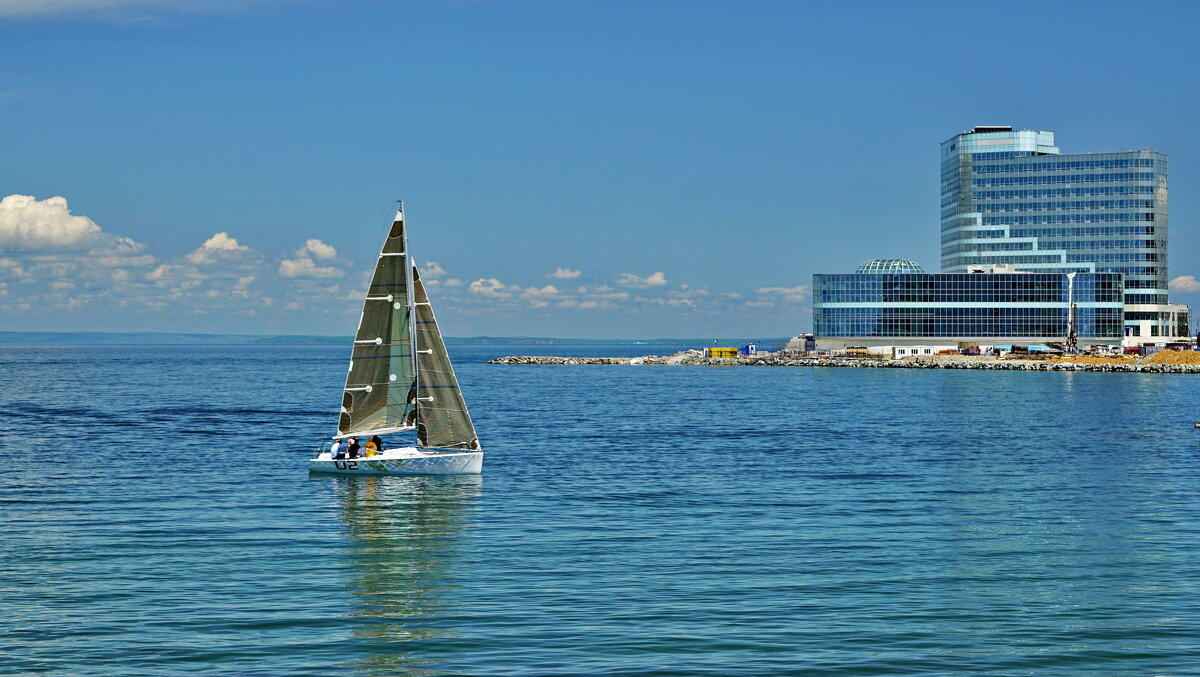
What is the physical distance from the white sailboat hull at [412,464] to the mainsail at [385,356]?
1.31m

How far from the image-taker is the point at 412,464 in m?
56.4

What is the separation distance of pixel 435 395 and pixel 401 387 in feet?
5.32

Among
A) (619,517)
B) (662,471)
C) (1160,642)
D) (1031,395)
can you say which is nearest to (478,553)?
(619,517)

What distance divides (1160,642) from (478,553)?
62.8 feet

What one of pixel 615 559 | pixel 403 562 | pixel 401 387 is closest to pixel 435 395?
pixel 401 387

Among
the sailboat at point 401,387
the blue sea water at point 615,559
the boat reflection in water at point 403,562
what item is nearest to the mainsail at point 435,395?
the sailboat at point 401,387

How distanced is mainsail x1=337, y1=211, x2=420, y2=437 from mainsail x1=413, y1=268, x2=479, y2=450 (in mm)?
591

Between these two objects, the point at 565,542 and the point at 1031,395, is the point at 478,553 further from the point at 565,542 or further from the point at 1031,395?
the point at 1031,395

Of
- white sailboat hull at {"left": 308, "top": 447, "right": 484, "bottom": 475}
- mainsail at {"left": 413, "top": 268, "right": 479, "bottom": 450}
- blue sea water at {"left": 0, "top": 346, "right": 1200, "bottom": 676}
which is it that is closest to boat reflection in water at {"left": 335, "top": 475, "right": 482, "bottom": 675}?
blue sea water at {"left": 0, "top": 346, "right": 1200, "bottom": 676}

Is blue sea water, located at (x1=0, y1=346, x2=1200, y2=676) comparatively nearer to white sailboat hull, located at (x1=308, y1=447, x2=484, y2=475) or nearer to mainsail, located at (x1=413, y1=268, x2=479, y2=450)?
white sailboat hull, located at (x1=308, y1=447, x2=484, y2=475)

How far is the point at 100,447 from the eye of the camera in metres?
72.8

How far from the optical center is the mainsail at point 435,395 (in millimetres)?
56406

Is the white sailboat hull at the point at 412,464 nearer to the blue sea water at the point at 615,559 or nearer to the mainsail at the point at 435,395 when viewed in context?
the blue sea water at the point at 615,559

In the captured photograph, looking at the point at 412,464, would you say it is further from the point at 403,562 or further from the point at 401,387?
the point at 403,562
